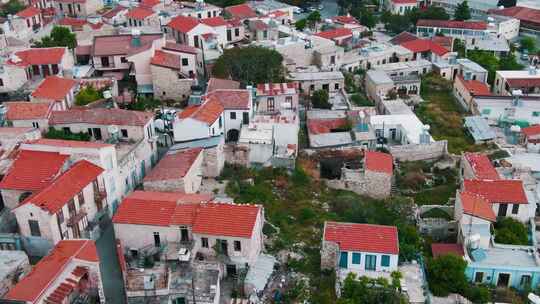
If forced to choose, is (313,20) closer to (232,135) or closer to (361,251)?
(232,135)

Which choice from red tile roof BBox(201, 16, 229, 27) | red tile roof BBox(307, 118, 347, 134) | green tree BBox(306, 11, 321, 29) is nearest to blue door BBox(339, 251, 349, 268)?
red tile roof BBox(307, 118, 347, 134)

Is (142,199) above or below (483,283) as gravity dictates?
above

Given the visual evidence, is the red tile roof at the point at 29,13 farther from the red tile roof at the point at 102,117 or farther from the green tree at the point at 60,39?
the red tile roof at the point at 102,117

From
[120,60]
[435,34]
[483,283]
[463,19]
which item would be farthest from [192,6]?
[483,283]

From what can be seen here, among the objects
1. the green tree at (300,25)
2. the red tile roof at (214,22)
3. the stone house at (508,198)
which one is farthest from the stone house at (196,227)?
the green tree at (300,25)

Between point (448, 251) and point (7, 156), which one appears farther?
point (7, 156)

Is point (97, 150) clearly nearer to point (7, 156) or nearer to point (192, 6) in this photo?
point (7, 156)
